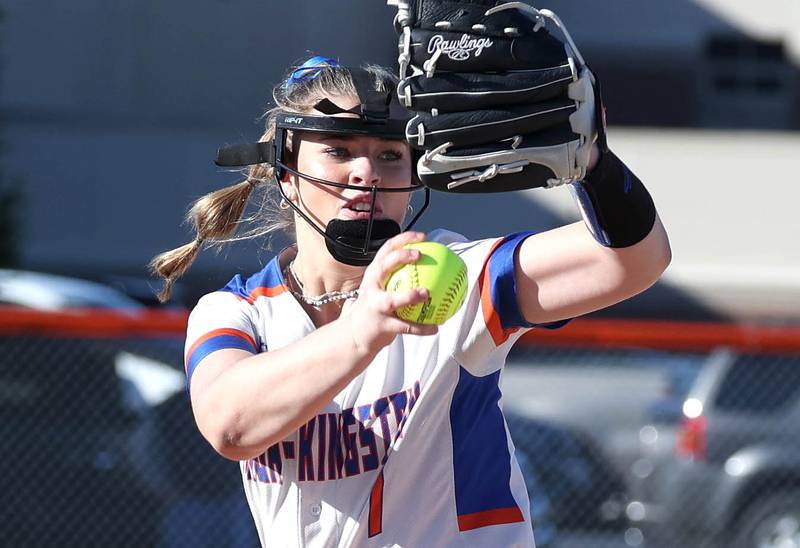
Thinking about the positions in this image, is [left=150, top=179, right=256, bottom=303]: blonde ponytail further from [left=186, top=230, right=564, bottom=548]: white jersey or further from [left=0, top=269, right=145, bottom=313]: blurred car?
[left=0, top=269, right=145, bottom=313]: blurred car

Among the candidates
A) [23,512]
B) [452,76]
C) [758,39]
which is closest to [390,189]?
[452,76]

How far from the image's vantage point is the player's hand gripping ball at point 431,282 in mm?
1701

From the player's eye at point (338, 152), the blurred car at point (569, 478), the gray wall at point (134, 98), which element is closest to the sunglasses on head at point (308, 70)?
the player's eye at point (338, 152)

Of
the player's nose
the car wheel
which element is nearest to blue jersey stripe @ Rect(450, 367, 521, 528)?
the player's nose

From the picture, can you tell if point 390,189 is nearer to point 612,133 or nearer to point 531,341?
point 531,341

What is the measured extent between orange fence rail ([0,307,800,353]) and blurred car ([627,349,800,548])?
0.11m

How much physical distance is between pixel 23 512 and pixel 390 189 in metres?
3.16

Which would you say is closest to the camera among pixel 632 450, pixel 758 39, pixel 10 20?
pixel 632 450

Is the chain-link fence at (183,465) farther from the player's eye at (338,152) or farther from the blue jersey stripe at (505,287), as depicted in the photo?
the blue jersey stripe at (505,287)

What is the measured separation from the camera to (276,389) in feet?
6.03

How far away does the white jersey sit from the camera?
215cm

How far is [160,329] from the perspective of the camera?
15.4ft

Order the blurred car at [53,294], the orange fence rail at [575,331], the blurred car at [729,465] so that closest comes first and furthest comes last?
the orange fence rail at [575,331] < the blurred car at [729,465] < the blurred car at [53,294]

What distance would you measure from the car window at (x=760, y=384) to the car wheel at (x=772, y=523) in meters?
0.42
